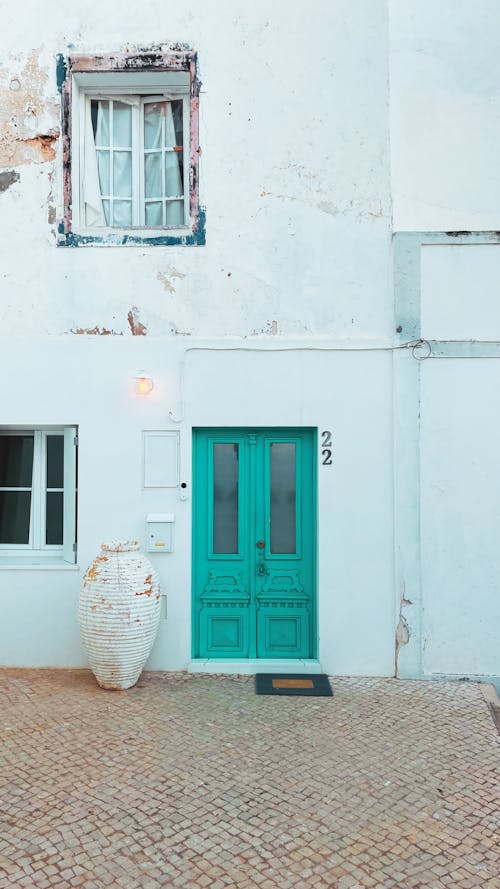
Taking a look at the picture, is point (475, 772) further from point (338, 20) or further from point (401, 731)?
point (338, 20)

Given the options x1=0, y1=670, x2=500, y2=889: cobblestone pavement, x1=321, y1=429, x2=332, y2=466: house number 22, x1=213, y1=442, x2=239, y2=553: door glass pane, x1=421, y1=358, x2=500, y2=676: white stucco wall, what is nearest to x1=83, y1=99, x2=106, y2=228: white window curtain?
x1=213, y1=442, x2=239, y2=553: door glass pane

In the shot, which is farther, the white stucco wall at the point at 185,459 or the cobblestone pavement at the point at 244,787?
the white stucco wall at the point at 185,459

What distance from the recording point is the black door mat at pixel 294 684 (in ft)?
16.8

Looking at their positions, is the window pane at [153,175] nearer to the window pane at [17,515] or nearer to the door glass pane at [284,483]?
the door glass pane at [284,483]

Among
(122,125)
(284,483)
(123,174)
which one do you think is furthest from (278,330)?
(122,125)

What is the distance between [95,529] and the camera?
18.6 ft

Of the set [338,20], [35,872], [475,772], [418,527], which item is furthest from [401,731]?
[338,20]

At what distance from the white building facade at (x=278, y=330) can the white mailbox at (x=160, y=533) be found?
27mm

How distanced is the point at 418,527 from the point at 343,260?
2.46m

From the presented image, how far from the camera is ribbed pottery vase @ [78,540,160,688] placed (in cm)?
498

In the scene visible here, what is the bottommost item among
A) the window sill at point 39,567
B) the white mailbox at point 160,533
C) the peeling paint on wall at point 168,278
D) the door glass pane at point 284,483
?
the window sill at point 39,567

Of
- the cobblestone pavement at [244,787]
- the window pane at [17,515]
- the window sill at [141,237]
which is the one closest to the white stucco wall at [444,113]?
the window sill at [141,237]

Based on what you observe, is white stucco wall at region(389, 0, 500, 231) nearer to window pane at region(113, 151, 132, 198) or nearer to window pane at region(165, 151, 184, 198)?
window pane at region(165, 151, 184, 198)

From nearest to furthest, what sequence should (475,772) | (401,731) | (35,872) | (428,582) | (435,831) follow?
(35,872) → (435,831) → (475,772) → (401,731) → (428,582)
